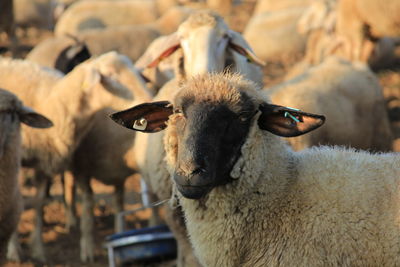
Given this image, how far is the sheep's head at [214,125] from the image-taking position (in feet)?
10.7

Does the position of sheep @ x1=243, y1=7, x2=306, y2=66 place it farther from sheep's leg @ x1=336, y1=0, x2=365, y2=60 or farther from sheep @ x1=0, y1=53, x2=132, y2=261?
A: sheep @ x1=0, y1=53, x2=132, y2=261

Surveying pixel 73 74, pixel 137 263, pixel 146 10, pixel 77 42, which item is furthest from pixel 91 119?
pixel 146 10

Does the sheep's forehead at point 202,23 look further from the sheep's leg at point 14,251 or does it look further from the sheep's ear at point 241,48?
the sheep's leg at point 14,251

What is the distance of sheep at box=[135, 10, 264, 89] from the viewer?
5.34 m

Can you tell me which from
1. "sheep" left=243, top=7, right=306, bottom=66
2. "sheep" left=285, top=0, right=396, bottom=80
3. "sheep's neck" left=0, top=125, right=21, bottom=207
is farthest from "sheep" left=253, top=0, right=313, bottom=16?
"sheep's neck" left=0, top=125, right=21, bottom=207

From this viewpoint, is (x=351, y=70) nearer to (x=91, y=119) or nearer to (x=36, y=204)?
(x=91, y=119)

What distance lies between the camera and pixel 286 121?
3.50 m

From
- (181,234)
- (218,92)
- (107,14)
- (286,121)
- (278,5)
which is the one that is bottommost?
(278,5)

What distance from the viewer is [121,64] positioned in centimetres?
693

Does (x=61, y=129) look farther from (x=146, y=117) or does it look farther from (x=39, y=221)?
(x=146, y=117)

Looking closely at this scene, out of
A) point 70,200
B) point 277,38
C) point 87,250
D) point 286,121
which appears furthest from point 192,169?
point 277,38

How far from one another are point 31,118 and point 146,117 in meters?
2.10

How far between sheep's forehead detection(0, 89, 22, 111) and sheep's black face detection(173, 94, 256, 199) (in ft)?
7.11

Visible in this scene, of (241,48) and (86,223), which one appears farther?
(86,223)
